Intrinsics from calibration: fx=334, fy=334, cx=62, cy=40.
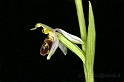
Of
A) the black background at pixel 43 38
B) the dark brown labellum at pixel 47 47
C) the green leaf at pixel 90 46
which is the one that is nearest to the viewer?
the green leaf at pixel 90 46

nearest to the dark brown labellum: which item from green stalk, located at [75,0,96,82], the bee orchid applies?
the bee orchid

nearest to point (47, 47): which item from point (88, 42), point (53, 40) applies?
point (53, 40)

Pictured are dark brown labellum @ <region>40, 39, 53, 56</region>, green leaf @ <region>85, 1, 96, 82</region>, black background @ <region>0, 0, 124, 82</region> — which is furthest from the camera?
black background @ <region>0, 0, 124, 82</region>

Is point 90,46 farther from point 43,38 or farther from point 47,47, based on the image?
point 43,38

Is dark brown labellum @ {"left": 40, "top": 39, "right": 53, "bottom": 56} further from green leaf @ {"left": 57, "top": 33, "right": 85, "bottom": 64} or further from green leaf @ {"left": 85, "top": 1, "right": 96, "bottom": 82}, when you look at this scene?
green leaf @ {"left": 85, "top": 1, "right": 96, "bottom": 82}

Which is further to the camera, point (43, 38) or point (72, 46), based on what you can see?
point (43, 38)

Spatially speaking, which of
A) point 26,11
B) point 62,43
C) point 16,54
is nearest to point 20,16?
point 26,11

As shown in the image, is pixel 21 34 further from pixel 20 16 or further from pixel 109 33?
pixel 109 33

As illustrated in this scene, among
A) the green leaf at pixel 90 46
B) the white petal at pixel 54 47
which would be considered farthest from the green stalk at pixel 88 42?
the white petal at pixel 54 47

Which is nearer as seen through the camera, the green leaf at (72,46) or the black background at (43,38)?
the green leaf at (72,46)

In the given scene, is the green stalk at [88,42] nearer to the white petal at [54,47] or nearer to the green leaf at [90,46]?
the green leaf at [90,46]

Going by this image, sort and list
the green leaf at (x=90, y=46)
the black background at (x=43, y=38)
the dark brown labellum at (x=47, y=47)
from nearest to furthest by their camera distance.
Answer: the green leaf at (x=90, y=46)
the dark brown labellum at (x=47, y=47)
the black background at (x=43, y=38)
